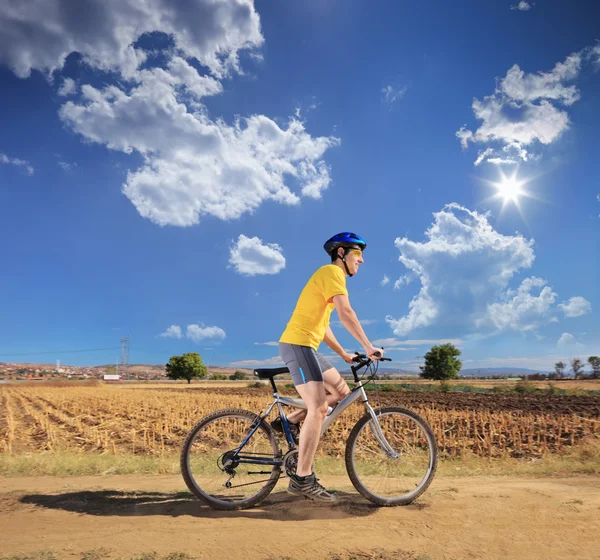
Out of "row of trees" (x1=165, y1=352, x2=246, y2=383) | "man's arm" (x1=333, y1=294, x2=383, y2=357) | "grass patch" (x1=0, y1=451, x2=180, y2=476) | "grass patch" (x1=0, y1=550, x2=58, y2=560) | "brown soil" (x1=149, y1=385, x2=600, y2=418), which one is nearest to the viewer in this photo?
"grass patch" (x1=0, y1=550, x2=58, y2=560)

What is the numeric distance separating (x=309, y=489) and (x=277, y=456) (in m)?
0.51

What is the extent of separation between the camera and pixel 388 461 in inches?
206

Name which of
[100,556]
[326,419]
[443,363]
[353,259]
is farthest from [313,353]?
[443,363]

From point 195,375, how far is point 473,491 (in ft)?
360

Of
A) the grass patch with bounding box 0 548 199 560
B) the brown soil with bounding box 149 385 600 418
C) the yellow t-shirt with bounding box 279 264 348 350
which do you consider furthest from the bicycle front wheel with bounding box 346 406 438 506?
the brown soil with bounding box 149 385 600 418

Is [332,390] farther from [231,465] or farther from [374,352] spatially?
[231,465]

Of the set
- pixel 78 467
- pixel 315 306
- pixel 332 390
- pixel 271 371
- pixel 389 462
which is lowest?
pixel 78 467

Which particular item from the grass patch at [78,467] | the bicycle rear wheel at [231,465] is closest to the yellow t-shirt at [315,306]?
the bicycle rear wheel at [231,465]

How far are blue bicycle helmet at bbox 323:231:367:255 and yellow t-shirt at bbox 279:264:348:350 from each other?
316 millimetres

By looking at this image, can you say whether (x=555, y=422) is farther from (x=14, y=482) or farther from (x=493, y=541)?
(x=14, y=482)

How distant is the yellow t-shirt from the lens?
15.5 ft

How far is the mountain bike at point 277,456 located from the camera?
4.94 meters

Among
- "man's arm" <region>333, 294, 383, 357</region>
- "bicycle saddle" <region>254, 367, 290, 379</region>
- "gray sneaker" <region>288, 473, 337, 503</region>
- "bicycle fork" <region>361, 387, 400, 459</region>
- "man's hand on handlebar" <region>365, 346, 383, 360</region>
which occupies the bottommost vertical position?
"gray sneaker" <region>288, 473, 337, 503</region>

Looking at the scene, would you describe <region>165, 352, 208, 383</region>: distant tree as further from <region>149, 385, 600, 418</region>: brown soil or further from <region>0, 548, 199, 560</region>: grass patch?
<region>0, 548, 199, 560</region>: grass patch
